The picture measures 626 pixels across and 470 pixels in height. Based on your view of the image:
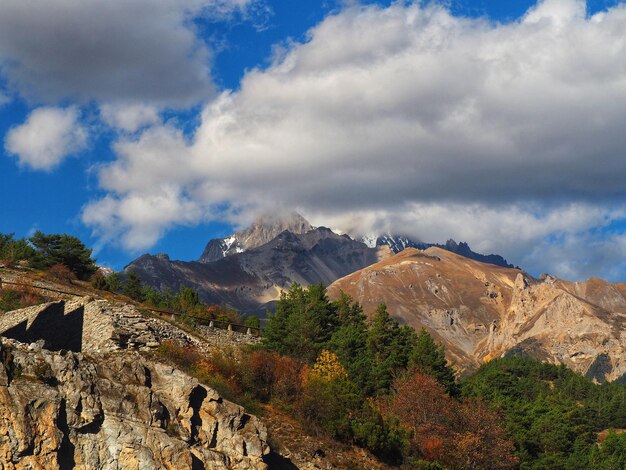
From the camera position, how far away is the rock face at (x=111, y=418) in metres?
26.6

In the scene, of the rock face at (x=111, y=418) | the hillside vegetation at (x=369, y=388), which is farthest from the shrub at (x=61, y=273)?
the rock face at (x=111, y=418)

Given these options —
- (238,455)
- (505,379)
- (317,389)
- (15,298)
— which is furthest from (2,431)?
(505,379)

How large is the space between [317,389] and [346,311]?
35.8 meters

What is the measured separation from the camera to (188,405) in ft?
109

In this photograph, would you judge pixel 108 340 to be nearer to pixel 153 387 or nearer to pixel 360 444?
pixel 153 387

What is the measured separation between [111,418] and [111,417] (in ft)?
0.18

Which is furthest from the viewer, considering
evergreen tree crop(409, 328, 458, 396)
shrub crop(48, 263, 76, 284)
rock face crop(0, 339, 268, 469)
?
shrub crop(48, 263, 76, 284)

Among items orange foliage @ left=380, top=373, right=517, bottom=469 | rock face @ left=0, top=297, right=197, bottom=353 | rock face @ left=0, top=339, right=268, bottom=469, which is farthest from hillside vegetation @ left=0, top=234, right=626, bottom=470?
rock face @ left=0, top=339, right=268, bottom=469

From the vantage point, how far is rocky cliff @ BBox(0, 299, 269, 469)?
26.6 metres

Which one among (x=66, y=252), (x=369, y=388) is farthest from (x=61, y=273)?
(x=369, y=388)

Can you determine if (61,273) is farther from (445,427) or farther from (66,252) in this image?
(445,427)

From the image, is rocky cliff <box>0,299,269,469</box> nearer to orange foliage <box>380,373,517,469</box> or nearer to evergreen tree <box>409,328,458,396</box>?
orange foliage <box>380,373,517,469</box>

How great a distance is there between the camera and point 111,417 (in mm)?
29562

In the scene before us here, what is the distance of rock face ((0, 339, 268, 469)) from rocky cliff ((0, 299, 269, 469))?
3 centimetres
